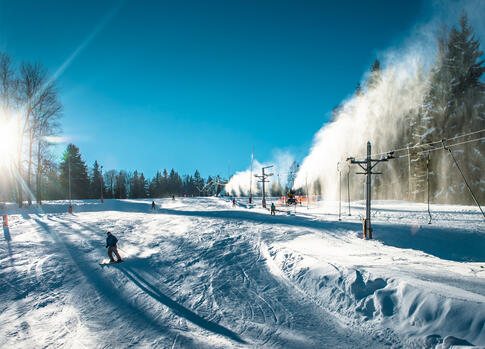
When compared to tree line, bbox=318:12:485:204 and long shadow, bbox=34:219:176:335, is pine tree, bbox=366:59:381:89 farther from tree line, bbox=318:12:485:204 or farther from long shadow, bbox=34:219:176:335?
long shadow, bbox=34:219:176:335

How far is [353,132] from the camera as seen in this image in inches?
1586

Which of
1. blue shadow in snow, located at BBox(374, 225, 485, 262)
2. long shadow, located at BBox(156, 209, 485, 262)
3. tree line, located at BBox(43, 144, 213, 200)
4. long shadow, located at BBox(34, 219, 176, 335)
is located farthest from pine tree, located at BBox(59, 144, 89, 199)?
blue shadow in snow, located at BBox(374, 225, 485, 262)

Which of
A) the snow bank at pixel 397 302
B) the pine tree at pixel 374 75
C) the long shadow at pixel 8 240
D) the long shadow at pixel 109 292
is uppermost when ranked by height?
the pine tree at pixel 374 75

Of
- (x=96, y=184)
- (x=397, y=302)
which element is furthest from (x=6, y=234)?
(x=96, y=184)

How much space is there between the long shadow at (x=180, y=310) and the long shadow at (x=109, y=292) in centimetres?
69

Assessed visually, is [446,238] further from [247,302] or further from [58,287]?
[58,287]

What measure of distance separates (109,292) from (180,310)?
3161mm

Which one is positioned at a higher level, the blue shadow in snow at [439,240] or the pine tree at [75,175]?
the pine tree at [75,175]

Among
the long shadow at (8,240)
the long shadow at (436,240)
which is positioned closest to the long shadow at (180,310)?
the long shadow at (8,240)

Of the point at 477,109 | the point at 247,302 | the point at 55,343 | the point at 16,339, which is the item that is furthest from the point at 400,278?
the point at 477,109

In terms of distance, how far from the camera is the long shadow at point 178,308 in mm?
5789

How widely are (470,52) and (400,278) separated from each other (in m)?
38.3

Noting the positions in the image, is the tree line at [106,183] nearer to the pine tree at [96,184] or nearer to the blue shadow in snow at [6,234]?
the pine tree at [96,184]

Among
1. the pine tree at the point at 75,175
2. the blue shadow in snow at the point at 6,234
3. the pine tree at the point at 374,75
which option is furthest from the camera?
the pine tree at the point at 75,175
